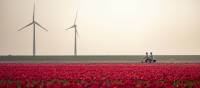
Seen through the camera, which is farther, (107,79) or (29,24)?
(29,24)

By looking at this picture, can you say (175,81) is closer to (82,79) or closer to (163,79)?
(163,79)

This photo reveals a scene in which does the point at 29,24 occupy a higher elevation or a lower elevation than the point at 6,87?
higher

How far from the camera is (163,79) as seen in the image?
1670 cm

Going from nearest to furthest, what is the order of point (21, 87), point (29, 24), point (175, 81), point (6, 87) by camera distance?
point (6, 87) → point (21, 87) → point (175, 81) → point (29, 24)

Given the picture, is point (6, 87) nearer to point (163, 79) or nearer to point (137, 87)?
point (137, 87)

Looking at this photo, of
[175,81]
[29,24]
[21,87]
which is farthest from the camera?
[29,24]

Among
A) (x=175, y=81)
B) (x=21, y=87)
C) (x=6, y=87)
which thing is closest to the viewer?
(x=6, y=87)

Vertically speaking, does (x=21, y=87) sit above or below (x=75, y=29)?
below

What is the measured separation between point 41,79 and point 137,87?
5197 mm

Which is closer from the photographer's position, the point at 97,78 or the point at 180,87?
the point at 180,87

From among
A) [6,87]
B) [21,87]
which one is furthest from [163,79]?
[6,87]

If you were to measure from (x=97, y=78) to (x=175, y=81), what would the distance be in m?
2.92

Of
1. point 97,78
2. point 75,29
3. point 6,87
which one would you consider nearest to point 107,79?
point 97,78

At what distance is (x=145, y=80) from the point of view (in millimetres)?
16125
